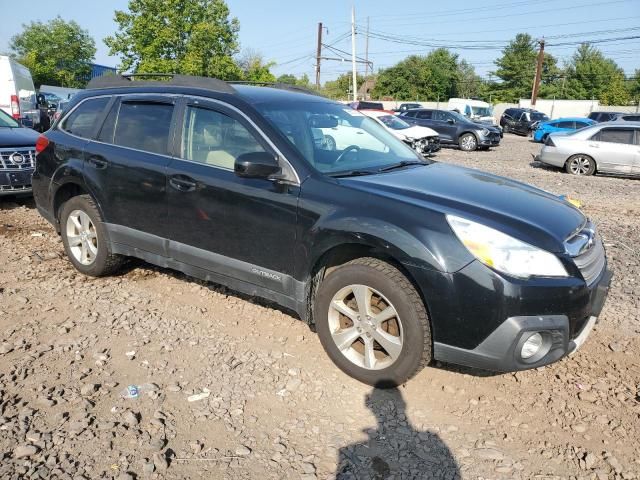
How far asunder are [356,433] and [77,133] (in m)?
3.77

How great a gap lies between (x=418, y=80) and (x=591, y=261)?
76136 mm

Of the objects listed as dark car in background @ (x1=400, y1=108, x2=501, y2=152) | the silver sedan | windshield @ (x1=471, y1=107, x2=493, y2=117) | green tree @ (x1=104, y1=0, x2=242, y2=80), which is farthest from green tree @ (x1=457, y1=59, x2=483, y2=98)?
the silver sedan

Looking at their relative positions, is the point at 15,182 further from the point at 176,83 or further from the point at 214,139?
the point at 214,139

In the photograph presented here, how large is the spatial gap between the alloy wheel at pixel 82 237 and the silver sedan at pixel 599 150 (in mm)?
12929

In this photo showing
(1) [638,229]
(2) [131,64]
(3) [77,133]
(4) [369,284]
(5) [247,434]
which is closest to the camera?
(5) [247,434]

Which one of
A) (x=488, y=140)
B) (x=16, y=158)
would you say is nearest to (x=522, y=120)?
(x=488, y=140)

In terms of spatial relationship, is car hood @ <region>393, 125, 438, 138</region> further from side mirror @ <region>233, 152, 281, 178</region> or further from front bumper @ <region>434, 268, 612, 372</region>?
front bumper @ <region>434, 268, 612, 372</region>

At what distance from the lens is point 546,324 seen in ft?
9.16

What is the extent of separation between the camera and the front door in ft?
11.5

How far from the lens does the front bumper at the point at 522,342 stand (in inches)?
109

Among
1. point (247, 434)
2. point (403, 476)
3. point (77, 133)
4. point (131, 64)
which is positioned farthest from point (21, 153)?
point (131, 64)

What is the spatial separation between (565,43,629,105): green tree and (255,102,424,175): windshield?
71.2 m

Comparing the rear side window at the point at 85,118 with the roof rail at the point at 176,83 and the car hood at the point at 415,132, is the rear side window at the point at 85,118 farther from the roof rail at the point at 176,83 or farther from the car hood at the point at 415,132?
the car hood at the point at 415,132

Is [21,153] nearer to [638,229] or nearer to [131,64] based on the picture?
[638,229]
